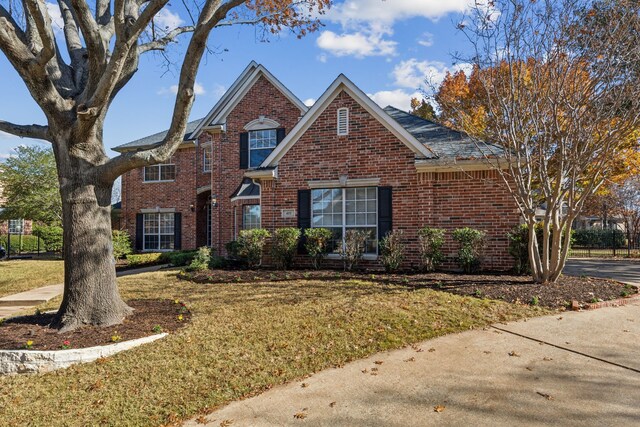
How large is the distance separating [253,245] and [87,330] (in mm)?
6171

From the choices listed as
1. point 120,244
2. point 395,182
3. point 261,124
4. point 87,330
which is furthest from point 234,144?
point 87,330

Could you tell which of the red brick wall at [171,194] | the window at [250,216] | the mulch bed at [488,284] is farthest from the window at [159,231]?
the mulch bed at [488,284]

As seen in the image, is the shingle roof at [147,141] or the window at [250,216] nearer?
the window at [250,216]

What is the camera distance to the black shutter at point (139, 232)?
20.8 metres

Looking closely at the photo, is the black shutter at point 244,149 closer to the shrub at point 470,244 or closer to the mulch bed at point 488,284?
the mulch bed at point 488,284

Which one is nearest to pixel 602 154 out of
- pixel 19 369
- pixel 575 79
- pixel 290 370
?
pixel 575 79

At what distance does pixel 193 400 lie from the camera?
4121mm

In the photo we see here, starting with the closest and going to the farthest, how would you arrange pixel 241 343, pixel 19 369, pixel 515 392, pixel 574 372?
1. pixel 515 392
2. pixel 574 372
3. pixel 19 369
4. pixel 241 343

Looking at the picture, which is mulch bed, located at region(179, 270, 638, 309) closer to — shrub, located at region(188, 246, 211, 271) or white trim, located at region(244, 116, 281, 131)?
shrub, located at region(188, 246, 211, 271)

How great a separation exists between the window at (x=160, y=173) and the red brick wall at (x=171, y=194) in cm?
21

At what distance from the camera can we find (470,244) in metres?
10.1

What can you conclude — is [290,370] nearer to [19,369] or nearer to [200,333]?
[200,333]

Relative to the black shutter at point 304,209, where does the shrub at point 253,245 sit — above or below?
below

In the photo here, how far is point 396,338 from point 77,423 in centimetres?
376
